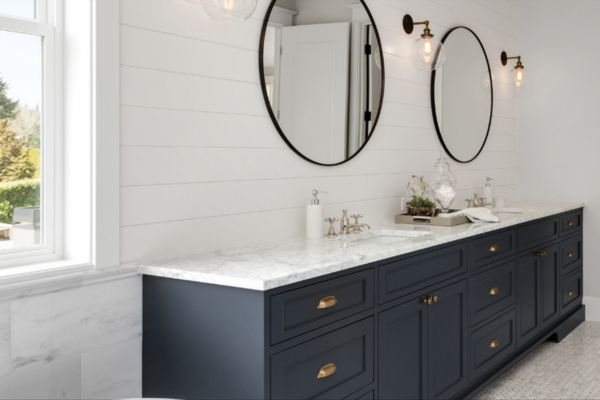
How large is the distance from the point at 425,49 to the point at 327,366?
2.05m

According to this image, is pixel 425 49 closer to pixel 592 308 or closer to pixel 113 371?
pixel 113 371

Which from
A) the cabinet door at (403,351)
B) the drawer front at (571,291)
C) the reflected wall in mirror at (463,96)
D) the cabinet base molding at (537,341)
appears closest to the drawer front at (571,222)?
the drawer front at (571,291)

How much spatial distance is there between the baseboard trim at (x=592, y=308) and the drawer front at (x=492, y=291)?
65.3 inches

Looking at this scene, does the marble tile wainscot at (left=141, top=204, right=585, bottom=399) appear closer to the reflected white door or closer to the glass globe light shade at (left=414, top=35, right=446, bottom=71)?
the reflected white door

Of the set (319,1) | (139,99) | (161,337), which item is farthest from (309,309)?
(319,1)

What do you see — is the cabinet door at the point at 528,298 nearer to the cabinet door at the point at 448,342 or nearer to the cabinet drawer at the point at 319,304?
the cabinet door at the point at 448,342

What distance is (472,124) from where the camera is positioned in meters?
4.39

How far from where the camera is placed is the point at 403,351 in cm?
256

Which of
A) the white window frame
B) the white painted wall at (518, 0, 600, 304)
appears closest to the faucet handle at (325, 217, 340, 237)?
the white window frame

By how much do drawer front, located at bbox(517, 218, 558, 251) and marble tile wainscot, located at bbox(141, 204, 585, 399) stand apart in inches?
8.5

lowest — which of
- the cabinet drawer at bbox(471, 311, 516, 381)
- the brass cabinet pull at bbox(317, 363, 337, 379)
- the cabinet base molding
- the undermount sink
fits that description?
the cabinet base molding

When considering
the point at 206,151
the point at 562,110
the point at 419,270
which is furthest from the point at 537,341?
the point at 206,151

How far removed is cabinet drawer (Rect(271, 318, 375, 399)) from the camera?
1.92 metres

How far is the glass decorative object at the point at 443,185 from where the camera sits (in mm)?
3598
